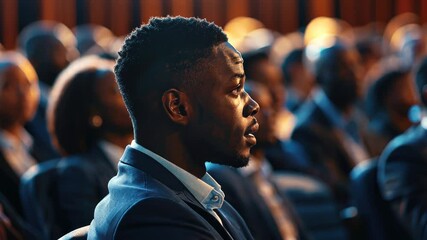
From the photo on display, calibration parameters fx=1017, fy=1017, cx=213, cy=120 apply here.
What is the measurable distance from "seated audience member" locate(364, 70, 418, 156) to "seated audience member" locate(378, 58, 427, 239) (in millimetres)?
1571

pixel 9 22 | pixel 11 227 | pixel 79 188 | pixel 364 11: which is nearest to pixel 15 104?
pixel 79 188

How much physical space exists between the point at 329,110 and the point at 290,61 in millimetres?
1691

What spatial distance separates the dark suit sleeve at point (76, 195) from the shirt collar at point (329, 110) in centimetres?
217

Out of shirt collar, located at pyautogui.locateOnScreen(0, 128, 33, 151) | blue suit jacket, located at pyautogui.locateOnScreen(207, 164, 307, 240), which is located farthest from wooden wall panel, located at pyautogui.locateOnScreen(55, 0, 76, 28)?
blue suit jacket, located at pyautogui.locateOnScreen(207, 164, 307, 240)

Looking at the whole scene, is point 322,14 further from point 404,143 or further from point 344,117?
point 404,143

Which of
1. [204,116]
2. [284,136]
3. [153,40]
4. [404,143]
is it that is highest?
[153,40]

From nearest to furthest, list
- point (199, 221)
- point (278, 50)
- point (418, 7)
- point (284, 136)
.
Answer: point (199, 221) → point (284, 136) → point (278, 50) → point (418, 7)

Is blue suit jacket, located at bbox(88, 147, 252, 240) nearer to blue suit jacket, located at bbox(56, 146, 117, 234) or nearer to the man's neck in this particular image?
the man's neck

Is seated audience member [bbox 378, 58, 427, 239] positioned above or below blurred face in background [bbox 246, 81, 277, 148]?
below

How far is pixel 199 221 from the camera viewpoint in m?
1.79

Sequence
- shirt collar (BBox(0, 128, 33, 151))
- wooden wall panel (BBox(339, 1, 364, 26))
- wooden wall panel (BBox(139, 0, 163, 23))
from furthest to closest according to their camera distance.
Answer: wooden wall panel (BBox(339, 1, 364, 26))
wooden wall panel (BBox(139, 0, 163, 23))
shirt collar (BBox(0, 128, 33, 151))

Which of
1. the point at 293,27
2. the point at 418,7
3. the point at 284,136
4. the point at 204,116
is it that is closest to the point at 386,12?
the point at 418,7

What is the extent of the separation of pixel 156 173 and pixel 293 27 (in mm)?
9531

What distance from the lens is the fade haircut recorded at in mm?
1867
